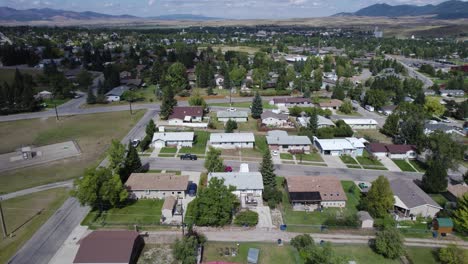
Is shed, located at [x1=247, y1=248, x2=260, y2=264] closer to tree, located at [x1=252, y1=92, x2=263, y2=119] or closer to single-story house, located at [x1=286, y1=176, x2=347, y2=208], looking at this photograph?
single-story house, located at [x1=286, y1=176, x2=347, y2=208]

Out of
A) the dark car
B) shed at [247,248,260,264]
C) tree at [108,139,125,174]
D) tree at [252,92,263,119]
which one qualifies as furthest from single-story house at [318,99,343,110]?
shed at [247,248,260,264]

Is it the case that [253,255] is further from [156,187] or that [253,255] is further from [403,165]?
[403,165]

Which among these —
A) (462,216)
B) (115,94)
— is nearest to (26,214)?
(462,216)

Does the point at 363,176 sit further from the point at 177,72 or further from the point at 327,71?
the point at 327,71

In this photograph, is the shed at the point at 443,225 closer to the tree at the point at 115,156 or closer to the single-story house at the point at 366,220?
the single-story house at the point at 366,220

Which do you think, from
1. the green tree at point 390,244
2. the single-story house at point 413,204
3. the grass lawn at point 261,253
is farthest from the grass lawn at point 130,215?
the single-story house at point 413,204

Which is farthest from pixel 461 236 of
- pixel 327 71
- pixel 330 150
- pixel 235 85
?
pixel 327 71
